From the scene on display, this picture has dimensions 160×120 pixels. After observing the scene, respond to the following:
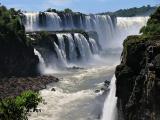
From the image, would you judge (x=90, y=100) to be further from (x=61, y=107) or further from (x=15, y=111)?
(x=15, y=111)

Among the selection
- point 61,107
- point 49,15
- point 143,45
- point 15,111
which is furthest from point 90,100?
point 49,15

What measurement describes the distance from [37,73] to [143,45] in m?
41.8

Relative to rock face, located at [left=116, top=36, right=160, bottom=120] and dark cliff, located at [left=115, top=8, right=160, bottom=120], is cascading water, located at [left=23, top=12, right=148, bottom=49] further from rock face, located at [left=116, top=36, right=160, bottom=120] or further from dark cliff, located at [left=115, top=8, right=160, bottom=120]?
rock face, located at [left=116, top=36, right=160, bottom=120]

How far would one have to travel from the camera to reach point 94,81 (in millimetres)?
68000

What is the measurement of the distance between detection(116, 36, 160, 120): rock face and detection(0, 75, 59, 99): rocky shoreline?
2498cm

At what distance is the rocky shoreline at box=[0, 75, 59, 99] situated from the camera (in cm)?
6131

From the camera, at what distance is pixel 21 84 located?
65500 mm

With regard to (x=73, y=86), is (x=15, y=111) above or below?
above

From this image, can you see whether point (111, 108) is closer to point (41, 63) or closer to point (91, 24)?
point (41, 63)

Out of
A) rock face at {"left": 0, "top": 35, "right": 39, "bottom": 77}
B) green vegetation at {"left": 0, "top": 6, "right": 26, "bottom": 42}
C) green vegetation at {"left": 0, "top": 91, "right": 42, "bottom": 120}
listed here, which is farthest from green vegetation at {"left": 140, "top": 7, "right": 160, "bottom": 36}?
green vegetation at {"left": 0, "top": 6, "right": 26, "bottom": 42}

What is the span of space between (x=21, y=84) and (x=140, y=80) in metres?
33.2

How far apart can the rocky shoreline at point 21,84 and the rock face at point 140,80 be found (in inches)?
983

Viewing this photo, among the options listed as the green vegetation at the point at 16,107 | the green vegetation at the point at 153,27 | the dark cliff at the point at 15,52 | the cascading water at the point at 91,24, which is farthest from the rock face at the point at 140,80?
the cascading water at the point at 91,24

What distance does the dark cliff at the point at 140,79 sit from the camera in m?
31.8
